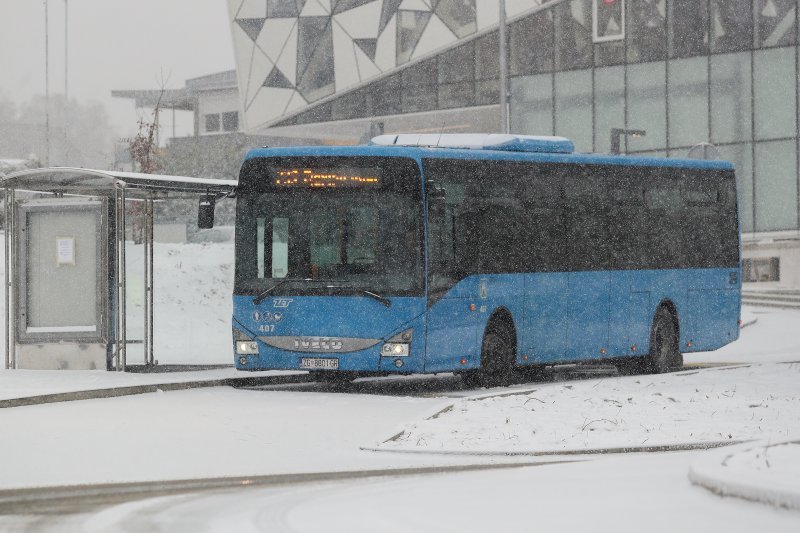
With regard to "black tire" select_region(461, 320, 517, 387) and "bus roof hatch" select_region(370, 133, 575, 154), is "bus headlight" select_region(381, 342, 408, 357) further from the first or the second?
"bus roof hatch" select_region(370, 133, 575, 154)

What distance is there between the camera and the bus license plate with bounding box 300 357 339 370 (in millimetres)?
20781

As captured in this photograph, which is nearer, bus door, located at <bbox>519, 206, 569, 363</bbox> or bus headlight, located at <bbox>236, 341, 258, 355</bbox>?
bus headlight, located at <bbox>236, 341, 258, 355</bbox>

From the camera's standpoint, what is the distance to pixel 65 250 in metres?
23.2

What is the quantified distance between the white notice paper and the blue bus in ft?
9.19

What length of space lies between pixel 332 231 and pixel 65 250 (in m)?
4.27

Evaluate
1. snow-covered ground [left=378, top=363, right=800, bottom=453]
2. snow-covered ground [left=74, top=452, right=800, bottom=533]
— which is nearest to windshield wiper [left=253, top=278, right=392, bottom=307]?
snow-covered ground [left=378, top=363, right=800, bottom=453]

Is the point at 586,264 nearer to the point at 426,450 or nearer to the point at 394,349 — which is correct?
the point at 394,349

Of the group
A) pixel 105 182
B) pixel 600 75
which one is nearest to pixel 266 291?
pixel 105 182

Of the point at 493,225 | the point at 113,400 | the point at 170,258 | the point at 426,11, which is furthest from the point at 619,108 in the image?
the point at 113,400

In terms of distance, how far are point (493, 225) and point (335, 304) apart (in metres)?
2.53

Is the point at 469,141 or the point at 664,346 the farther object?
the point at 664,346

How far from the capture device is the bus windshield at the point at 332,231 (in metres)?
20.7

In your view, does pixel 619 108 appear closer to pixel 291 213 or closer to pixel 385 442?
pixel 291 213

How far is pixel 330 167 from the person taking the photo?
21.0m
